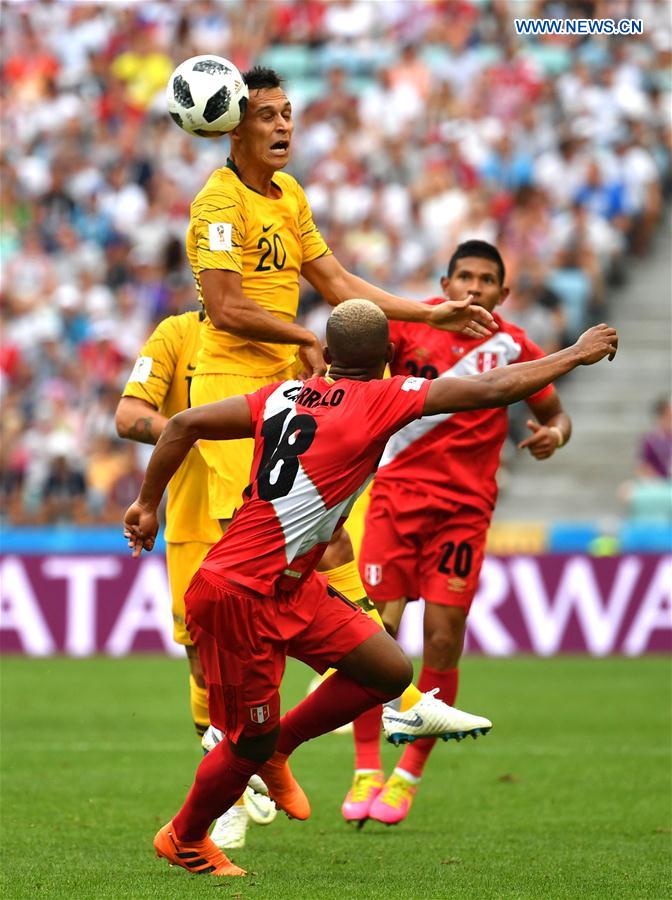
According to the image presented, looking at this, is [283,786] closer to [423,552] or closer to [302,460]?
[302,460]

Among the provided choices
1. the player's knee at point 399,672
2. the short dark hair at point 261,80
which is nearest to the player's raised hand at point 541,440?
the player's knee at point 399,672

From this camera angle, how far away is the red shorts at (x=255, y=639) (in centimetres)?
679

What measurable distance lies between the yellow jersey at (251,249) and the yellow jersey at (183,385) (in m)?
0.62

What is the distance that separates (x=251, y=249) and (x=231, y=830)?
9.20 ft

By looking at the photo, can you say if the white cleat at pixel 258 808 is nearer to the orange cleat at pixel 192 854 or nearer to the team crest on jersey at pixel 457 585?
the orange cleat at pixel 192 854

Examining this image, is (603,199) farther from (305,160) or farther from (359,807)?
(359,807)

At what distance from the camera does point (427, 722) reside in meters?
7.64

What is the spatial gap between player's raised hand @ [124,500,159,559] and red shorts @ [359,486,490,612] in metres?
2.40

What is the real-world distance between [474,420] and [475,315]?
1304 millimetres

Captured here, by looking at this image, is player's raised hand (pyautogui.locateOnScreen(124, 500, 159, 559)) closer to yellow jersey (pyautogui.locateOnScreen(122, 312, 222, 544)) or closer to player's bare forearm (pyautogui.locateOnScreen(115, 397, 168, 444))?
player's bare forearm (pyautogui.locateOnScreen(115, 397, 168, 444))

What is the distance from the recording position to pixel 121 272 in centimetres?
2262

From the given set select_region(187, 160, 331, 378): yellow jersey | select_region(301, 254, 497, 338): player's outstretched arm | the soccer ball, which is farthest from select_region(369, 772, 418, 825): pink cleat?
the soccer ball

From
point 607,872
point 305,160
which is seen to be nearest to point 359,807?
point 607,872

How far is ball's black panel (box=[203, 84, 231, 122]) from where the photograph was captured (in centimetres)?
780
